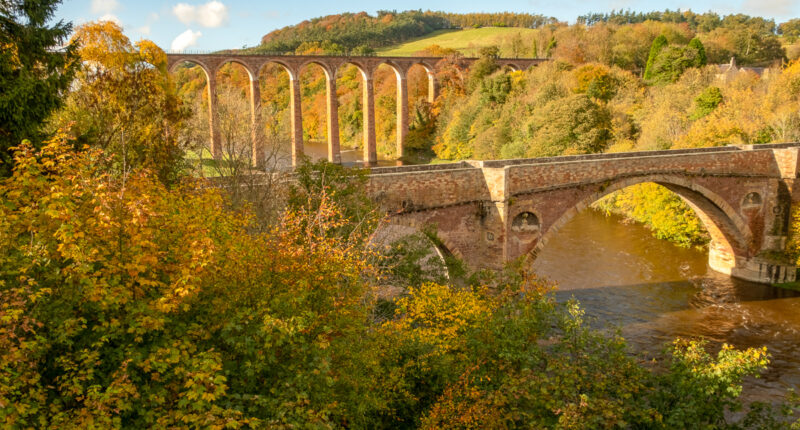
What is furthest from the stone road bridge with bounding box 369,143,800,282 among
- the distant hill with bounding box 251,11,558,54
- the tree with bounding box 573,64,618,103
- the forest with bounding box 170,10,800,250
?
the distant hill with bounding box 251,11,558,54

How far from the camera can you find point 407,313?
13727 millimetres

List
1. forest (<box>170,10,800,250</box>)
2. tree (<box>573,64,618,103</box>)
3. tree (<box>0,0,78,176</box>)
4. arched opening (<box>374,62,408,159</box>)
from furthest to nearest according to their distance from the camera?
arched opening (<box>374,62,408,159</box>), tree (<box>573,64,618,103</box>), forest (<box>170,10,800,250</box>), tree (<box>0,0,78,176</box>)

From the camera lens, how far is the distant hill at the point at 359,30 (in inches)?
3654

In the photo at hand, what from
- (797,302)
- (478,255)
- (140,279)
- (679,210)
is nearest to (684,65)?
(679,210)

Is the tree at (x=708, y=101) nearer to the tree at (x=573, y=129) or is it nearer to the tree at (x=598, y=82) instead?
the tree at (x=573, y=129)

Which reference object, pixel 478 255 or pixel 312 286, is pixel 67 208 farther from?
pixel 478 255

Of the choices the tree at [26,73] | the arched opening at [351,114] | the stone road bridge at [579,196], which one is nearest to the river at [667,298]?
the stone road bridge at [579,196]

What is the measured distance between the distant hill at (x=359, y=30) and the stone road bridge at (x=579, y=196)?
205 ft

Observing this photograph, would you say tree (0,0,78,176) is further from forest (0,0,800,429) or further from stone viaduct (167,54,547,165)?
stone viaduct (167,54,547,165)

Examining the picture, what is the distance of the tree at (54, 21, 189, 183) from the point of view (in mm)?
16109

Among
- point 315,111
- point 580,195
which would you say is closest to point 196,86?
point 315,111

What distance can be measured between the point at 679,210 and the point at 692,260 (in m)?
3.03

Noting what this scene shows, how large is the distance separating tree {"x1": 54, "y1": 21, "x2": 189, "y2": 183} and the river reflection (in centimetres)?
1419

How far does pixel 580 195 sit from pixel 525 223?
9.59 feet
